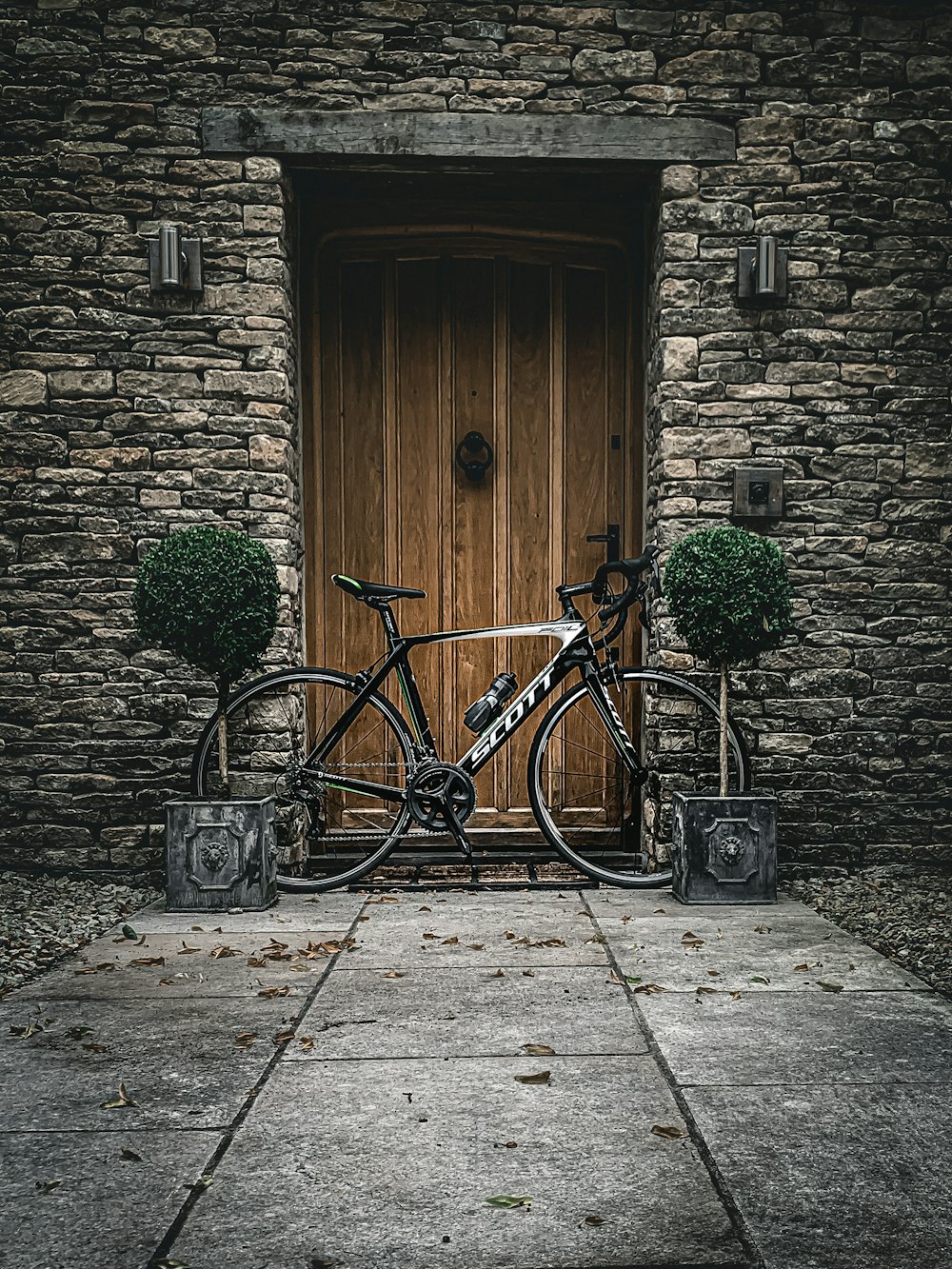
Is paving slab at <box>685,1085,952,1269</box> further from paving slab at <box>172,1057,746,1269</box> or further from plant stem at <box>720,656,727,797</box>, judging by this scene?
plant stem at <box>720,656,727,797</box>

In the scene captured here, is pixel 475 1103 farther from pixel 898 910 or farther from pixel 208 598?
pixel 898 910

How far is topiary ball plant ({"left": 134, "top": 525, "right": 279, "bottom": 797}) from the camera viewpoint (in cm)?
477

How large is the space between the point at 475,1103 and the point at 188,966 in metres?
1.55

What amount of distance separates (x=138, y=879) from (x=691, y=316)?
3.49 m

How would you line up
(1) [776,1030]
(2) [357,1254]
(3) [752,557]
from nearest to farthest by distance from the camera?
1. (2) [357,1254]
2. (1) [776,1030]
3. (3) [752,557]

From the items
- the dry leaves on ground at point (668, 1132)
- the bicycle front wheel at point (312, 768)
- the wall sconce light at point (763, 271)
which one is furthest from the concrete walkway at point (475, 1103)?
the wall sconce light at point (763, 271)

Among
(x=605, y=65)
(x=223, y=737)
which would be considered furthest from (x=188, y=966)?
(x=605, y=65)

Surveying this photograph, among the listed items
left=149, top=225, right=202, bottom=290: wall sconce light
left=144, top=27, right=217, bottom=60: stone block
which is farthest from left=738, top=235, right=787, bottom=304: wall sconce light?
left=144, top=27, right=217, bottom=60: stone block

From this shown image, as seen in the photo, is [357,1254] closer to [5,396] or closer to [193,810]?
[193,810]

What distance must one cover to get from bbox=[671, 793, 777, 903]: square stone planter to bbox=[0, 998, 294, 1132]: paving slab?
6.44 feet

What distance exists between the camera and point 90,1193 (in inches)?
91.1

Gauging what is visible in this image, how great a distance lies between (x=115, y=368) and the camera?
213 inches

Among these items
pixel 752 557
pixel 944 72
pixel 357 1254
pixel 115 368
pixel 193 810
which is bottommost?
pixel 357 1254

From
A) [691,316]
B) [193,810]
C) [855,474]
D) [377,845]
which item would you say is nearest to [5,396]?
[193,810]
